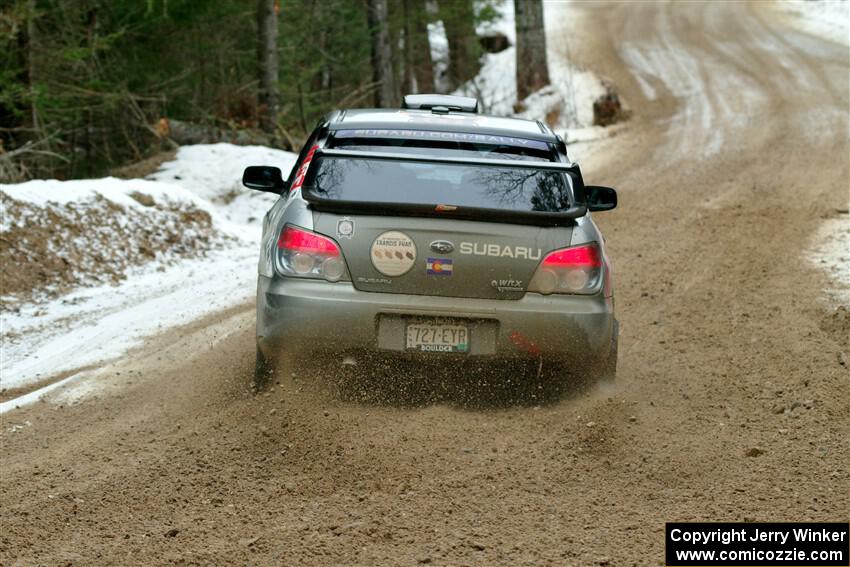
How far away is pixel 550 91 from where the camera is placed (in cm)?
2317

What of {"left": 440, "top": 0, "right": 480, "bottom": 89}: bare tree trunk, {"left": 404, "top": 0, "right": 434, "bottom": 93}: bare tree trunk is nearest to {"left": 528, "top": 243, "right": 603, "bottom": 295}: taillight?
{"left": 440, "top": 0, "right": 480, "bottom": 89}: bare tree trunk

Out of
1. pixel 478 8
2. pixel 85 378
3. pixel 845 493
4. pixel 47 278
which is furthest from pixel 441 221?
A: pixel 478 8

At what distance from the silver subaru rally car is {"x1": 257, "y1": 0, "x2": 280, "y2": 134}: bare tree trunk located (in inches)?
510

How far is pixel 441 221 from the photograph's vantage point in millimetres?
5672

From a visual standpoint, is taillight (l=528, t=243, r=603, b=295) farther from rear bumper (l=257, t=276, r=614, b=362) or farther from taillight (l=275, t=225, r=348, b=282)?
taillight (l=275, t=225, r=348, b=282)

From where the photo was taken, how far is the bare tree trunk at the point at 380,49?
72.3 ft

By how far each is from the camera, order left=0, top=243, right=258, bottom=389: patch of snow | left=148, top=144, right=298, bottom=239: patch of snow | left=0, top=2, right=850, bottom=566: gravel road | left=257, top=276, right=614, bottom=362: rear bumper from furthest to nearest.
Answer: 1. left=148, top=144, right=298, bottom=239: patch of snow
2. left=0, top=243, right=258, bottom=389: patch of snow
3. left=257, top=276, right=614, bottom=362: rear bumper
4. left=0, top=2, right=850, bottom=566: gravel road

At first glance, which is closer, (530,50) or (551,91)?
(551,91)

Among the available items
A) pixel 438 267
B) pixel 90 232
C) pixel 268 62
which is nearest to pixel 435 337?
pixel 438 267

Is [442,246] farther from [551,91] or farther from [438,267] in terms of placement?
[551,91]

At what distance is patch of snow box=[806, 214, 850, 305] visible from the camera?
9219mm

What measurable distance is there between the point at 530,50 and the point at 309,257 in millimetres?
19204

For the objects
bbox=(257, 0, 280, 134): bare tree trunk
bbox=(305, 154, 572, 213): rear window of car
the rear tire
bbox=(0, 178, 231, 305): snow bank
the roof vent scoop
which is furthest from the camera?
bbox=(257, 0, 280, 134): bare tree trunk

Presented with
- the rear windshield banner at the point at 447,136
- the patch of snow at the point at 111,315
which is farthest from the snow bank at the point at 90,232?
the rear windshield banner at the point at 447,136
